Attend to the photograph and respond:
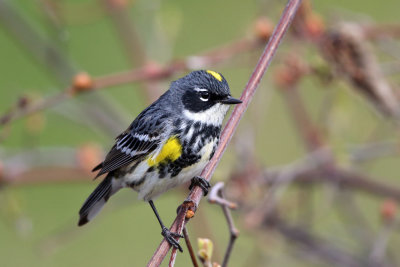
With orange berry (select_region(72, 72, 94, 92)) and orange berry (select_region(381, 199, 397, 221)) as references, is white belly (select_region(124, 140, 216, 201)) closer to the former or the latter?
orange berry (select_region(72, 72, 94, 92))

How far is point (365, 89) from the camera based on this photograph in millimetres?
3252

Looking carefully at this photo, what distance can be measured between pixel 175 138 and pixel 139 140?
0.22m

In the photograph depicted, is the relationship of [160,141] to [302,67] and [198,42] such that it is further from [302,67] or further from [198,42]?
[198,42]

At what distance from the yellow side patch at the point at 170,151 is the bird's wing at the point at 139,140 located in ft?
0.17

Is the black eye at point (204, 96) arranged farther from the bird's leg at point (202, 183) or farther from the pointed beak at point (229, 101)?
the bird's leg at point (202, 183)

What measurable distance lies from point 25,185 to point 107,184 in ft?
2.20

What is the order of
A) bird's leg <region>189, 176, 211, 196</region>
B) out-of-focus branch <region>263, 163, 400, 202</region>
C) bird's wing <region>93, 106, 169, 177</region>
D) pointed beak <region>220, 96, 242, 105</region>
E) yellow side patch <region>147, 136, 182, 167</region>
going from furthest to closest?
1. out-of-focus branch <region>263, 163, 400, 202</region>
2. bird's wing <region>93, 106, 169, 177</region>
3. yellow side patch <region>147, 136, 182, 167</region>
4. pointed beak <region>220, 96, 242, 105</region>
5. bird's leg <region>189, 176, 211, 196</region>

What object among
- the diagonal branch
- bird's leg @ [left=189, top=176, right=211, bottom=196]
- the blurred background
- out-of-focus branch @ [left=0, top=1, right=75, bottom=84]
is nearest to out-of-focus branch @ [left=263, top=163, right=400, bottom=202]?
the blurred background

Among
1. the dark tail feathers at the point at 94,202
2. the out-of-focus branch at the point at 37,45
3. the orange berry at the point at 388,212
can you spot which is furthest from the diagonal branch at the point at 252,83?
the out-of-focus branch at the point at 37,45

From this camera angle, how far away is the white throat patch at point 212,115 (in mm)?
2848

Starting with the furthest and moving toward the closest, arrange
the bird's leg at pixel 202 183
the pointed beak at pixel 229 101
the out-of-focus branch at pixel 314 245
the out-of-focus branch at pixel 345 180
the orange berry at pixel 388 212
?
the out-of-focus branch at pixel 345 180, the out-of-focus branch at pixel 314 245, the orange berry at pixel 388 212, the pointed beak at pixel 229 101, the bird's leg at pixel 202 183

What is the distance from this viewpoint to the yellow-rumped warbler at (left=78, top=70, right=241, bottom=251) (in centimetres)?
278

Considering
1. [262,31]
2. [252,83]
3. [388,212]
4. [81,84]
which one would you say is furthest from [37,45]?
[388,212]

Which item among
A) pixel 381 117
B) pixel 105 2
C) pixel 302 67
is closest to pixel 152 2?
pixel 105 2
